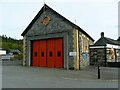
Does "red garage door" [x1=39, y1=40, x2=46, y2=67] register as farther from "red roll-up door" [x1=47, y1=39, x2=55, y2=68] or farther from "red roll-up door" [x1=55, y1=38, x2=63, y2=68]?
"red roll-up door" [x1=55, y1=38, x2=63, y2=68]

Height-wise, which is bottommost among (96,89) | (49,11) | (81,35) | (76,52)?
(96,89)

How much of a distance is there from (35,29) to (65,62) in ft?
20.5

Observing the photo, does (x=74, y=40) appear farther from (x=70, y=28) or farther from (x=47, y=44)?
(x=47, y=44)

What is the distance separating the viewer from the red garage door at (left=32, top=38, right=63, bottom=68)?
2783 centimetres

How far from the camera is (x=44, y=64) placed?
2927 cm

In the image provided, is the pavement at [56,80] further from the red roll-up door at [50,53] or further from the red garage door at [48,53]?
the red roll-up door at [50,53]

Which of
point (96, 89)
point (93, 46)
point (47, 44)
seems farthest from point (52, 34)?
point (96, 89)

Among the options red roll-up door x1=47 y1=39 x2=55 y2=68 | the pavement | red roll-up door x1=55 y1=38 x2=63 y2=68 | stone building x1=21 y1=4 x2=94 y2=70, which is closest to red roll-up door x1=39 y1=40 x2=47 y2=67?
stone building x1=21 y1=4 x2=94 y2=70

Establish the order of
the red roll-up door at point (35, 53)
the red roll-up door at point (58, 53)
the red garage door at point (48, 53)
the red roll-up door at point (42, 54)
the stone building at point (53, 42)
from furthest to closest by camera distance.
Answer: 1. the red roll-up door at point (35, 53)
2. the red roll-up door at point (42, 54)
3. the red garage door at point (48, 53)
4. the red roll-up door at point (58, 53)
5. the stone building at point (53, 42)

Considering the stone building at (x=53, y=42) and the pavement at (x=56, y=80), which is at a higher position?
the stone building at (x=53, y=42)

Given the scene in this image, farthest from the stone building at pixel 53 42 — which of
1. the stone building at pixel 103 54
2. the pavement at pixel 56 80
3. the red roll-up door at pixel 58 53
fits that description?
the pavement at pixel 56 80

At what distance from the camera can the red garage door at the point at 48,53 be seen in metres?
27.8

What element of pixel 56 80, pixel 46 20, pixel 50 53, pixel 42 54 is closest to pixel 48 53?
pixel 50 53

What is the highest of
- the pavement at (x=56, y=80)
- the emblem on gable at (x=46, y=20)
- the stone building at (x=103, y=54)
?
the emblem on gable at (x=46, y=20)
